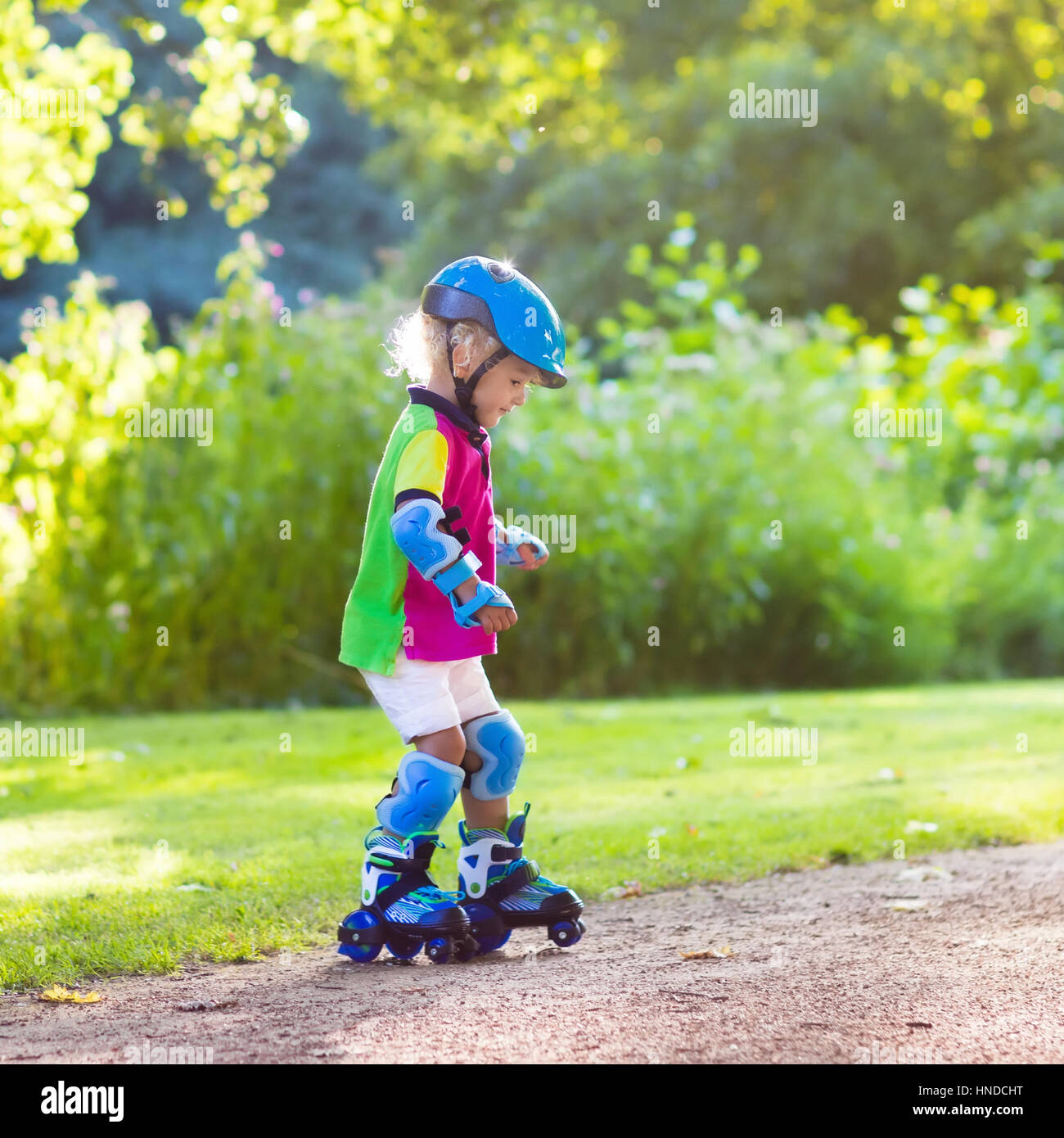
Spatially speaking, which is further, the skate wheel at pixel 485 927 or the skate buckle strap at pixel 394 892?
the skate wheel at pixel 485 927

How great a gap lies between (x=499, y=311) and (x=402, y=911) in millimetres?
1464

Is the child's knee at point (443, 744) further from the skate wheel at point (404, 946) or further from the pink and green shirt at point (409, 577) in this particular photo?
the skate wheel at point (404, 946)

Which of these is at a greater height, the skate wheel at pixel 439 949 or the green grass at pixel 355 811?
the green grass at pixel 355 811

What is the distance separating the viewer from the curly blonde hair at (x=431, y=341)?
340 centimetres

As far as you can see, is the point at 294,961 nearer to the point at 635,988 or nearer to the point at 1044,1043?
the point at 635,988

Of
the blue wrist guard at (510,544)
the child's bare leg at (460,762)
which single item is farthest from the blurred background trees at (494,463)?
the child's bare leg at (460,762)

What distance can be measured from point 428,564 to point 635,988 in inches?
40.8

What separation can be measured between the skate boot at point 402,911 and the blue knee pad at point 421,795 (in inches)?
1.5

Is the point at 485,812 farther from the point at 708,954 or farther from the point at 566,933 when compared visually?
the point at 708,954

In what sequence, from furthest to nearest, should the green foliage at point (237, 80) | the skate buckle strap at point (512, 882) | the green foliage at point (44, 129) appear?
the green foliage at point (237, 80), the green foliage at point (44, 129), the skate buckle strap at point (512, 882)

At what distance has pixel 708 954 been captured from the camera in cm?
337

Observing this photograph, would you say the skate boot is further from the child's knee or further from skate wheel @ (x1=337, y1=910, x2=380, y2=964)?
the child's knee

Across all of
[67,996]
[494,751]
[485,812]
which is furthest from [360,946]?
[67,996]

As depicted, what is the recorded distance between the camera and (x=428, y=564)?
10.2 feet
